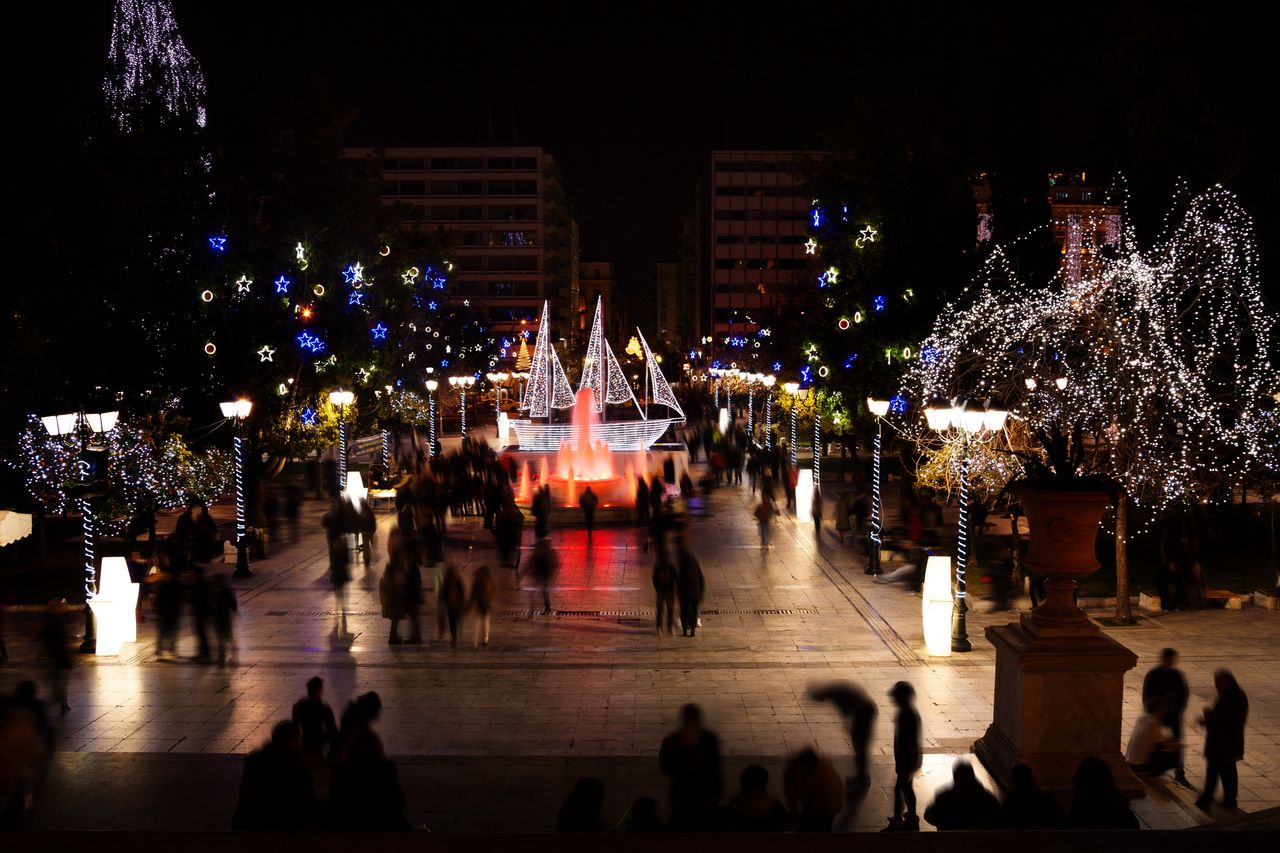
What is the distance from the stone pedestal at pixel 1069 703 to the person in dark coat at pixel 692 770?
118 inches

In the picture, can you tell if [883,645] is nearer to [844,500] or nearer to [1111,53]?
[844,500]

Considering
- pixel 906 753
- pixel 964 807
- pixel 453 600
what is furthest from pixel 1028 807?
pixel 453 600

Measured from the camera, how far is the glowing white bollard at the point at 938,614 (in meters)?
15.5

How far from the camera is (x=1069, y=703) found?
9836mm

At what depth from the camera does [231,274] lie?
27672 millimetres

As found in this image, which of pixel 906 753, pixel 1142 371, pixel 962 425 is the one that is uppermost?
pixel 1142 371

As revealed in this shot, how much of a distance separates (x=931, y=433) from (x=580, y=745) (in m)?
16.6

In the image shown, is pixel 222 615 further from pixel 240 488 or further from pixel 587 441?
pixel 587 441

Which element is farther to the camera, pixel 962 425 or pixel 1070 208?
pixel 1070 208

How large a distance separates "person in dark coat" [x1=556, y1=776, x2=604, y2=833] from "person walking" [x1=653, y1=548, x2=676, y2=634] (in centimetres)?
913

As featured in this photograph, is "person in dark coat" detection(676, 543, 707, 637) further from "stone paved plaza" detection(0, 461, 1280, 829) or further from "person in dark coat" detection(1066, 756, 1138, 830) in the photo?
"person in dark coat" detection(1066, 756, 1138, 830)

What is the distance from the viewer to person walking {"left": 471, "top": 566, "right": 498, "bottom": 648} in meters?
15.8

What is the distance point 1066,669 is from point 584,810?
4.86 metres

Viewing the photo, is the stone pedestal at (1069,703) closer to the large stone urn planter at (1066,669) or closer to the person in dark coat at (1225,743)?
the large stone urn planter at (1066,669)
